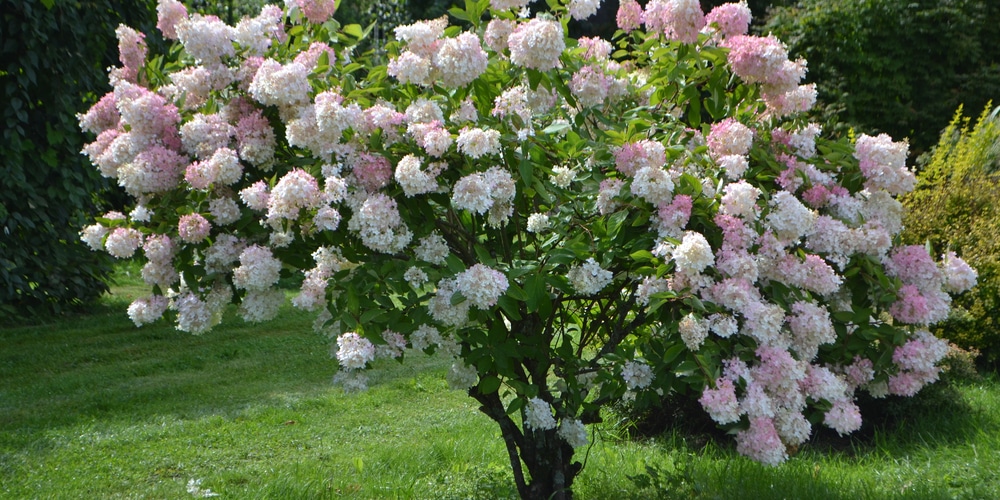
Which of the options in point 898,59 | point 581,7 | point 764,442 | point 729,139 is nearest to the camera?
point 764,442

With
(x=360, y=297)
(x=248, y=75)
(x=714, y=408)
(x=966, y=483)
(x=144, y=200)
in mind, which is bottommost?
(x=966, y=483)

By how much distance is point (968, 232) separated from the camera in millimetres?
5801

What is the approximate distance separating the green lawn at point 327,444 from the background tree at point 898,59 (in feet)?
17.4

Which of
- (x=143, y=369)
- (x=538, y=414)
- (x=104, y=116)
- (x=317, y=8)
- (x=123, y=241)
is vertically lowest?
(x=143, y=369)

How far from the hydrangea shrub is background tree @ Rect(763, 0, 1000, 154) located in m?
7.44

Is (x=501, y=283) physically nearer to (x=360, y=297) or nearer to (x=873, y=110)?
(x=360, y=297)

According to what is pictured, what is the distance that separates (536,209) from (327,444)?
2.51 meters

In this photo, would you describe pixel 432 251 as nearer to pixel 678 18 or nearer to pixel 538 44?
pixel 538 44

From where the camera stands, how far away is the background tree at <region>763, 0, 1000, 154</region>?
1013cm

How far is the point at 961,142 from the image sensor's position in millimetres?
6441

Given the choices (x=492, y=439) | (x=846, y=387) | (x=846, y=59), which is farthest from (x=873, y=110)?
(x=846, y=387)

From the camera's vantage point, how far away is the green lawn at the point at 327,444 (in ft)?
13.4

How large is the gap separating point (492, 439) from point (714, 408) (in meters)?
2.68

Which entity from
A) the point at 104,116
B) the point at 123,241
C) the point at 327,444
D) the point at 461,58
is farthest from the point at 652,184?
the point at 327,444
